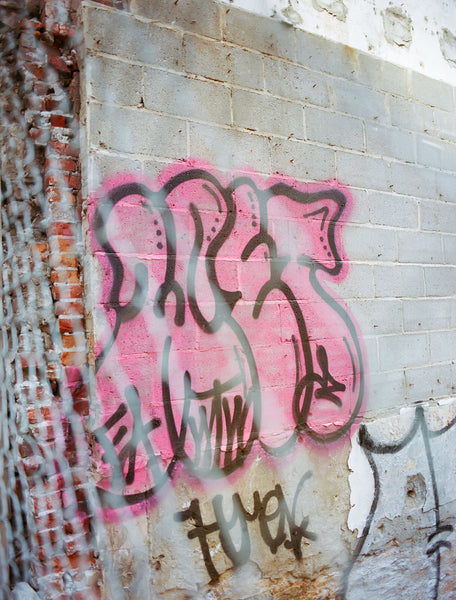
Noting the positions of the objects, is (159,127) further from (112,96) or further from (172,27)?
(172,27)

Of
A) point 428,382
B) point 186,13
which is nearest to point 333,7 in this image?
point 186,13

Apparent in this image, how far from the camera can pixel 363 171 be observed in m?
2.85

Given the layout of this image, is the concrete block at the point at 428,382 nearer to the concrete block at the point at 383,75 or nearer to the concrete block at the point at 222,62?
→ the concrete block at the point at 383,75

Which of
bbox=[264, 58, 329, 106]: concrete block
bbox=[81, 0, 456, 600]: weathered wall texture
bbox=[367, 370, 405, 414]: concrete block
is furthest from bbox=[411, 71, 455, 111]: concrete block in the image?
bbox=[367, 370, 405, 414]: concrete block

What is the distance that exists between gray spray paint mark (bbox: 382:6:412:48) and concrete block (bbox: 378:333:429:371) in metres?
1.63

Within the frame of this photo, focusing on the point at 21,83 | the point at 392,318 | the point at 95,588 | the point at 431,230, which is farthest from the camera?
the point at 431,230

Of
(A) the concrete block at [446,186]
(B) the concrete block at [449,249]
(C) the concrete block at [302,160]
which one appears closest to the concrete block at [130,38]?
(C) the concrete block at [302,160]

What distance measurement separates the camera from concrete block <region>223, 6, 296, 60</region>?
2477 millimetres

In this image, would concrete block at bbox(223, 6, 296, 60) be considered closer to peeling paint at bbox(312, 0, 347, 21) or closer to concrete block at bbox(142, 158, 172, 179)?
peeling paint at bbox(312, 0, 347, 21)

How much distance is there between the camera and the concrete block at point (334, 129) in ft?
8.78

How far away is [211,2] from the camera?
7.96 feet

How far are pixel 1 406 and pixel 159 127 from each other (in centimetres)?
131

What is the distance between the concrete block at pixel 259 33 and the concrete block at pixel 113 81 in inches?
20.6

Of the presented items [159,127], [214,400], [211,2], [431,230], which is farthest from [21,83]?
[431,230]
